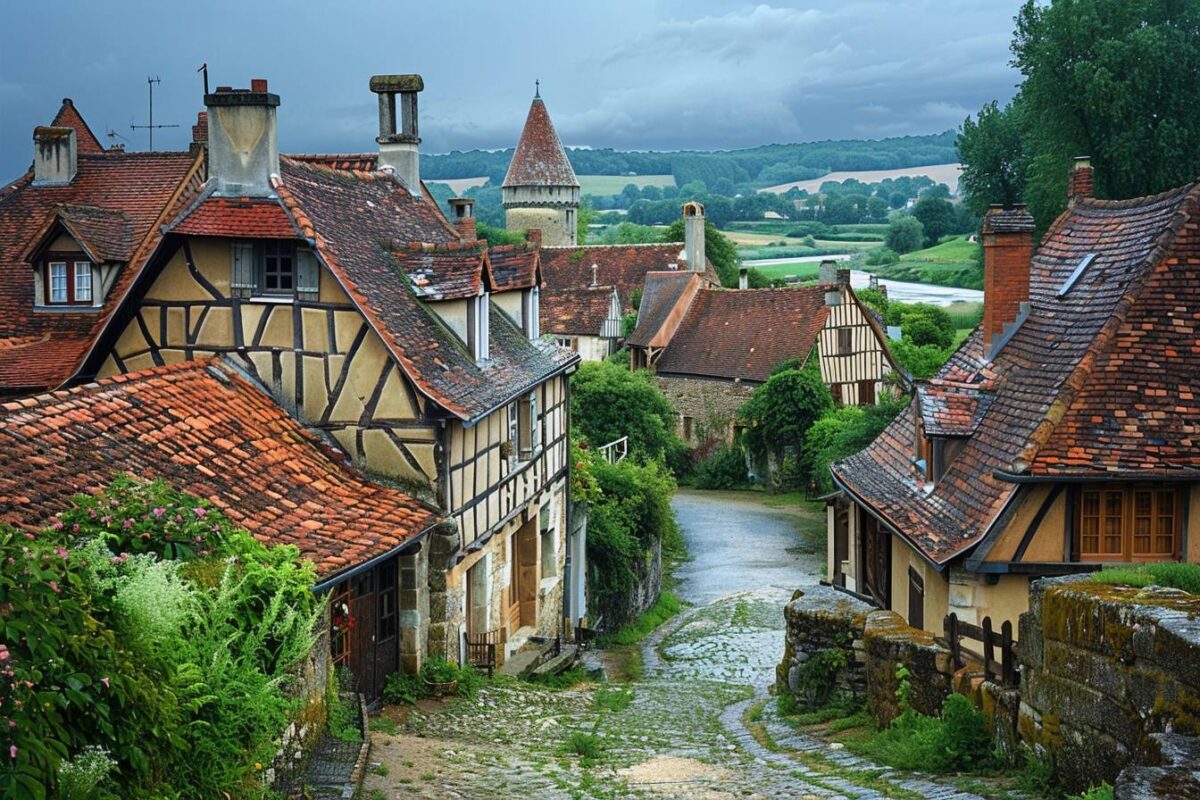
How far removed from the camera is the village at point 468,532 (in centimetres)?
871

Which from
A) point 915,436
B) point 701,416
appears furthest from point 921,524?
point 701,416

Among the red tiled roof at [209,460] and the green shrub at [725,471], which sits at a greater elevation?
the red tiled roof at [209,460]

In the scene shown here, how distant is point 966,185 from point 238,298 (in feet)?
141

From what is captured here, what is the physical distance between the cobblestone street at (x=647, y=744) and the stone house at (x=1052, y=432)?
2823 mm

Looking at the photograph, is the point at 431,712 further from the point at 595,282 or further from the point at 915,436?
the point at 595,282

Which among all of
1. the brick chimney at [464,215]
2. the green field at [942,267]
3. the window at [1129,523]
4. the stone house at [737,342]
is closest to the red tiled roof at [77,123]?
the brick chimney at [464,215]

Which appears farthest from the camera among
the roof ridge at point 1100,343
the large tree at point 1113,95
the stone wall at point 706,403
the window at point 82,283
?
the stone wall at point 706,403

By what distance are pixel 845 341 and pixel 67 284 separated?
113ft

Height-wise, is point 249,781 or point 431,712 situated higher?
point 249,781

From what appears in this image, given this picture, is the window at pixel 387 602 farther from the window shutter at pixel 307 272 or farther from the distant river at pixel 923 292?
the distant river at pixel 923 292

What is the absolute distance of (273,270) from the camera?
17.8 m

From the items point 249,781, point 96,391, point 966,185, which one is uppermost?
point 966,185

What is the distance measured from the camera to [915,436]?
64.2 feet

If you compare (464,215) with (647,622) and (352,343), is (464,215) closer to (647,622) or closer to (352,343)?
(647,622)
